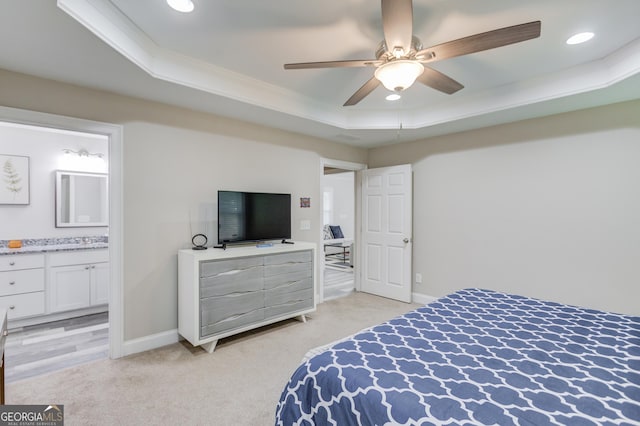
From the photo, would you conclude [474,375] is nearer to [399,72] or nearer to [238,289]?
[399,72]

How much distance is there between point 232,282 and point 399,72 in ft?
7.61

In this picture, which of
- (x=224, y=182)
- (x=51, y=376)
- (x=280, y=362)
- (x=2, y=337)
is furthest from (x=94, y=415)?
(x=224, y=182)

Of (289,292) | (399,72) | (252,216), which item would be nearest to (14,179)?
(252,216)

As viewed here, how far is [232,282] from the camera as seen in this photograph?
9.64 ft

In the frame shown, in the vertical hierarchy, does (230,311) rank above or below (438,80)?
below

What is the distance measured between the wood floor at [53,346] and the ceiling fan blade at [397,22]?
3.44 metres

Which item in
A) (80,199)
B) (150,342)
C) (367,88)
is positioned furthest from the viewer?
(80,199)

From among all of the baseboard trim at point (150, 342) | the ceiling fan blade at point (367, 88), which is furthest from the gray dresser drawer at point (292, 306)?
the ceiling fan blade at point (367, 88)

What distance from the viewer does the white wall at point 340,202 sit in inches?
354

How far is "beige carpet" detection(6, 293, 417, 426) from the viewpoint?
77.2 inches

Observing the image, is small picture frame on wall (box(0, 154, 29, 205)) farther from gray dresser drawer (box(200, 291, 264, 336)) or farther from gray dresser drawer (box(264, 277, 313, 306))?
gray dresser drawer (box(264, 277, 313, 306))

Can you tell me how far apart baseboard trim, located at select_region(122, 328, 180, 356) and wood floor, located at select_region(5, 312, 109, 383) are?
0.19m

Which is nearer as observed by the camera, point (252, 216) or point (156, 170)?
point (156, 170)

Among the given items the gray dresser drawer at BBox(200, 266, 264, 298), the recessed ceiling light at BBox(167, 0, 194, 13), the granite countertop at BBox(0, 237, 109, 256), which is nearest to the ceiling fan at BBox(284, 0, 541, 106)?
the recessed ceiling light at BBox(167, 0, 194, 13)
